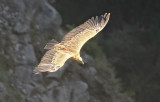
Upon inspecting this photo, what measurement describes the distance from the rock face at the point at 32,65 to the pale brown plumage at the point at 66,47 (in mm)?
1340

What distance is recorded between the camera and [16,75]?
10.5 metres

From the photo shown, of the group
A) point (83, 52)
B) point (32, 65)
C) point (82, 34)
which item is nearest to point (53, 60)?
point (82, 34)

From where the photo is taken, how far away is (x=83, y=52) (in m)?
12.7

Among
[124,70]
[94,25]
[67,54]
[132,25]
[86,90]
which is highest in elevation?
[132,25]

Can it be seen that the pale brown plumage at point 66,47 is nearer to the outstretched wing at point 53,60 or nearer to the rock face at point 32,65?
the outstretched wing at point 53,60

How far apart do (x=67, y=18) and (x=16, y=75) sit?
5639 millimetres

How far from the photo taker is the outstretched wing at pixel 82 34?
850 cm

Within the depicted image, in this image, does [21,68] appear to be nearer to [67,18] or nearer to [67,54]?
[67,54]

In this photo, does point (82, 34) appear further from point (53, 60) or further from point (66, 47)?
point (53, 60)

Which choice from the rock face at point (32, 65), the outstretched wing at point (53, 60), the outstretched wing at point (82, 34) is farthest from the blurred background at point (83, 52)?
the outstretched wing at point (53, 60)

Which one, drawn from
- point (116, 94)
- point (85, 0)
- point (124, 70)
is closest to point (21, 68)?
point (116, 94)

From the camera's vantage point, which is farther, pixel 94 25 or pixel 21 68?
pixel 21 68

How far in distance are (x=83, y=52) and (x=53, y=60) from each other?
202 inches

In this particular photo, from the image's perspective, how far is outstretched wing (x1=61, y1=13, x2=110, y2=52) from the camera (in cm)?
850
